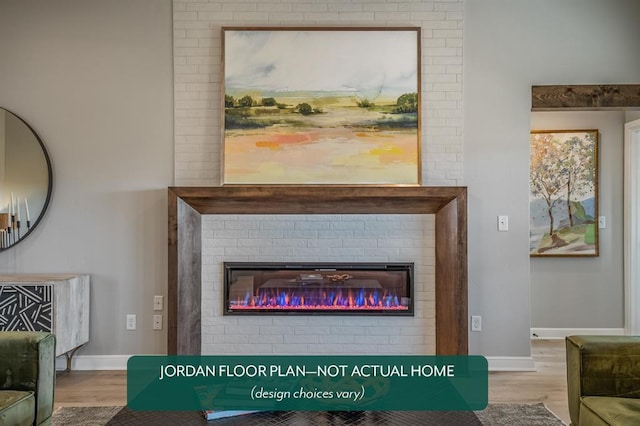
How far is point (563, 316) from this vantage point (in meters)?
4.30

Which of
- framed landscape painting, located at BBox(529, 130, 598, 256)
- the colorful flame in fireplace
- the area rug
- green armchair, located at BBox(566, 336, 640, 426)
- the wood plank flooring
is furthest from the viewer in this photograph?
framed landscape painting, located at BBox(529, 130, 598, 256)

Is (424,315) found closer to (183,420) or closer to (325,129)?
(325,129)

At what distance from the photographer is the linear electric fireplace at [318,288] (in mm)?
3379

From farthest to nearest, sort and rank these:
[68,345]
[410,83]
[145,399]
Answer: [410,83], [68,345], [145,399]

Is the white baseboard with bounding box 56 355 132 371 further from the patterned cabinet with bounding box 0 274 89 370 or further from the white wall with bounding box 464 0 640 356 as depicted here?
the white wall with bounding box 464 0 640 356

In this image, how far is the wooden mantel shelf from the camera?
10.0 ft

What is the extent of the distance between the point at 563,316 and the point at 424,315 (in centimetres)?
179

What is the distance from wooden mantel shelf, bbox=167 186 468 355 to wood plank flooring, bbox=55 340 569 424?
0.37 metres

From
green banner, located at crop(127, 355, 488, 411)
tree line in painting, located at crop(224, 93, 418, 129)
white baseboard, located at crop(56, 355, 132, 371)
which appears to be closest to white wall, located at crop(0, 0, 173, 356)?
white baseboard, located at crop(56, 355, 132, 371)

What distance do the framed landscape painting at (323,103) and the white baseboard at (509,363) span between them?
153cm

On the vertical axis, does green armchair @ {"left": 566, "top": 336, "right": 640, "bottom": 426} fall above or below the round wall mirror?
below

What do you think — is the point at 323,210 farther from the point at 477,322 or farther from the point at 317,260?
the point at 477,322

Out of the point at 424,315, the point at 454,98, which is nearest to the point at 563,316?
the point at 424,315

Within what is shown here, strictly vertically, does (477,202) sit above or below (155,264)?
above
